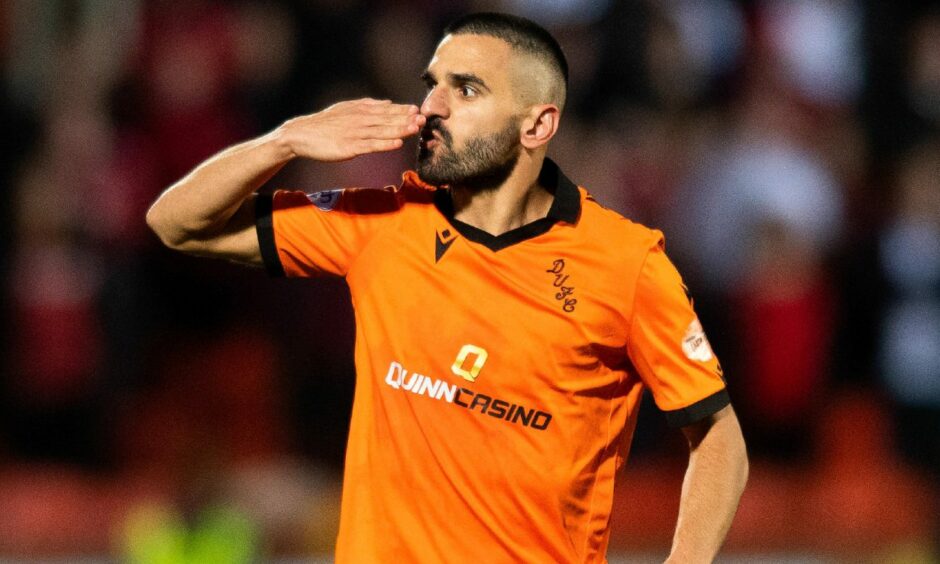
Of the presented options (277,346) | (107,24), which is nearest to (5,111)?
(107,24)

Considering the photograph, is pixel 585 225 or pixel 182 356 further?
pixel 182 356

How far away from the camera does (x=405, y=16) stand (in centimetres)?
946

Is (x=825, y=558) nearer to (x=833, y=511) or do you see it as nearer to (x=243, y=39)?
(x=833, y=511)

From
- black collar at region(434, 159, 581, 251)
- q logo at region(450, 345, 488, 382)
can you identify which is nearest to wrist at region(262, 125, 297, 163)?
black collar at region(434, 159, 581, 251)

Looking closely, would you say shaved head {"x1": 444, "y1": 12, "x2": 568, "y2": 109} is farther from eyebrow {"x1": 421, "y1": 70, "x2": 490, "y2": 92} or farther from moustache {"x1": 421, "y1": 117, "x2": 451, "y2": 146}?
moustache {"x1": 421, "y1": 117, "x2": 451, "y2": 146}

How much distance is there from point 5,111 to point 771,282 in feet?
14.5

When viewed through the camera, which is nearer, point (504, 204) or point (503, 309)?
point (503, 309)

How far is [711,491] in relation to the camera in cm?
435

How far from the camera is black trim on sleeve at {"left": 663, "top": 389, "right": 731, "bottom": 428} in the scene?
4.38m

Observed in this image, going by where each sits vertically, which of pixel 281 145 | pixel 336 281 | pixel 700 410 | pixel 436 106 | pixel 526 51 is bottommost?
pixel 336 281

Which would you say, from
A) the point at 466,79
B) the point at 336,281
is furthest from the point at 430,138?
the point at 336,281

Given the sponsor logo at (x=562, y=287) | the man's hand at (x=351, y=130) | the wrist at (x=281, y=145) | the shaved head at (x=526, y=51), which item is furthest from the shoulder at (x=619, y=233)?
the wrist at (x=281, y=145)

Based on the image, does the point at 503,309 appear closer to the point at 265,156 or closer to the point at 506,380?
the point at 506,380

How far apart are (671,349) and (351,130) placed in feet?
3.44
